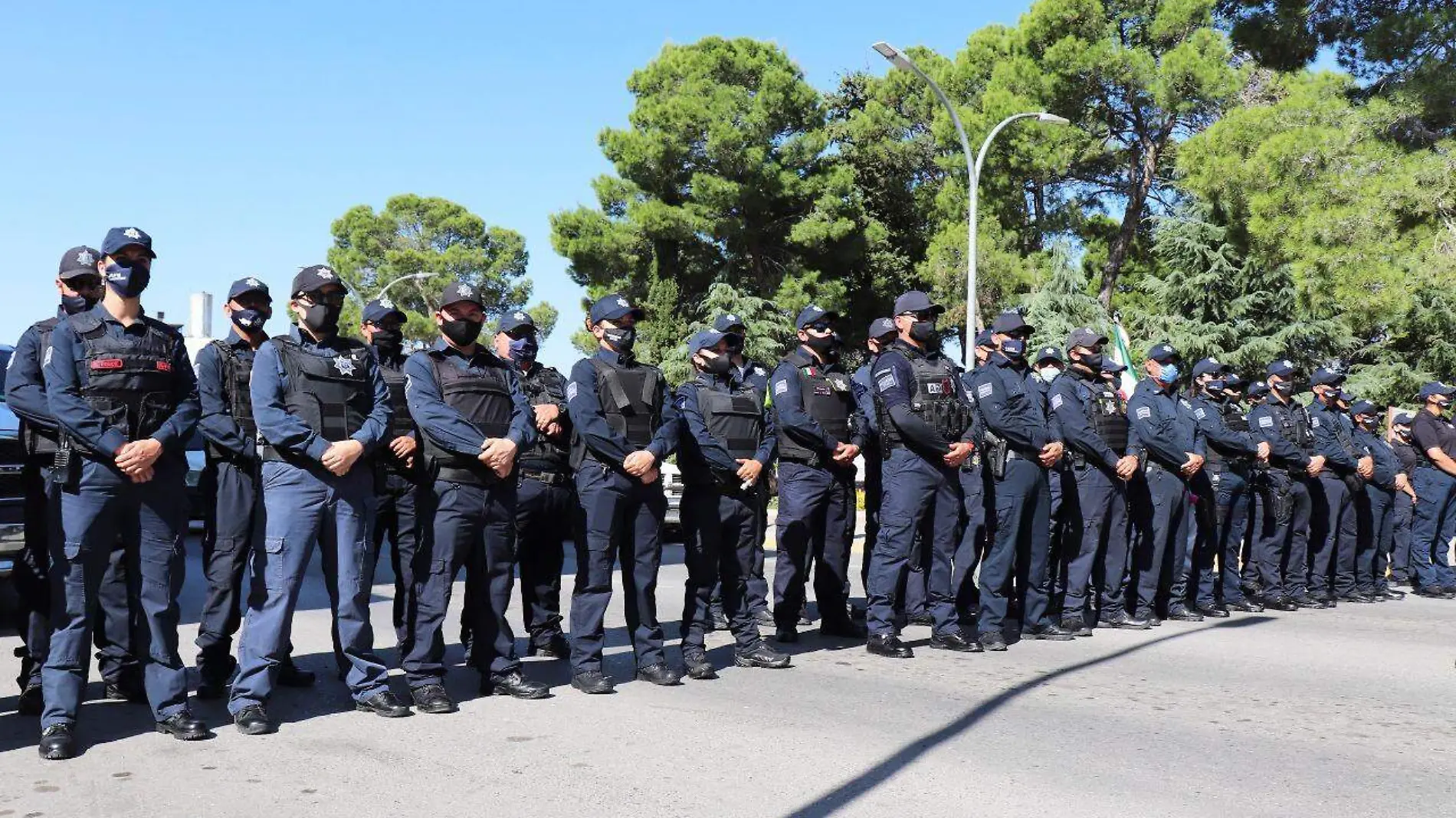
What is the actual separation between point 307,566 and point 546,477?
1.97 m

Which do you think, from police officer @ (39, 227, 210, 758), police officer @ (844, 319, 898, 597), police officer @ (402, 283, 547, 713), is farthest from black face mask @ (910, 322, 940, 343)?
police officer @ (39, 227, 210, 758)

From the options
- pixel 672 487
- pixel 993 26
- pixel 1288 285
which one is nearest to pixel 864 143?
pixel 993 26

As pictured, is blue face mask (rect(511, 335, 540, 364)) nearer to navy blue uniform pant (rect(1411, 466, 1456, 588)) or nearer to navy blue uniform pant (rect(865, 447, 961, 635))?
navy blue uniform pant (rect(865, 447, 961, 635))

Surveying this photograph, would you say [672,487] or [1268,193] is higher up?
[1268,193]

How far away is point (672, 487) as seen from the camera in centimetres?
1427

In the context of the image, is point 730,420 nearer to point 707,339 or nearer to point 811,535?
point 707,339

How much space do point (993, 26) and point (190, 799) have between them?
101 feet

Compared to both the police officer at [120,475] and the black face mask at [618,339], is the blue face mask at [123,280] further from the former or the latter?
the black face mask at [618,339]

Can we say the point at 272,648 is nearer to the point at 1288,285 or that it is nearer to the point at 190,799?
the point at 190,799

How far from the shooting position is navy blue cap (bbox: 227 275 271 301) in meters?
5.99

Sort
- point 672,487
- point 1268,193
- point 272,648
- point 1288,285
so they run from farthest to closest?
point 1288,285
point 1268,193
point 672,487
point 272,648

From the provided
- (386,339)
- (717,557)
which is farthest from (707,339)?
(386,339)

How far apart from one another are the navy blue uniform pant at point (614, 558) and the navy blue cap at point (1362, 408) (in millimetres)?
8025

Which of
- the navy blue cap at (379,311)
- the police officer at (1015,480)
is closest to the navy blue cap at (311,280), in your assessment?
the navy blue cap at (379,311)
